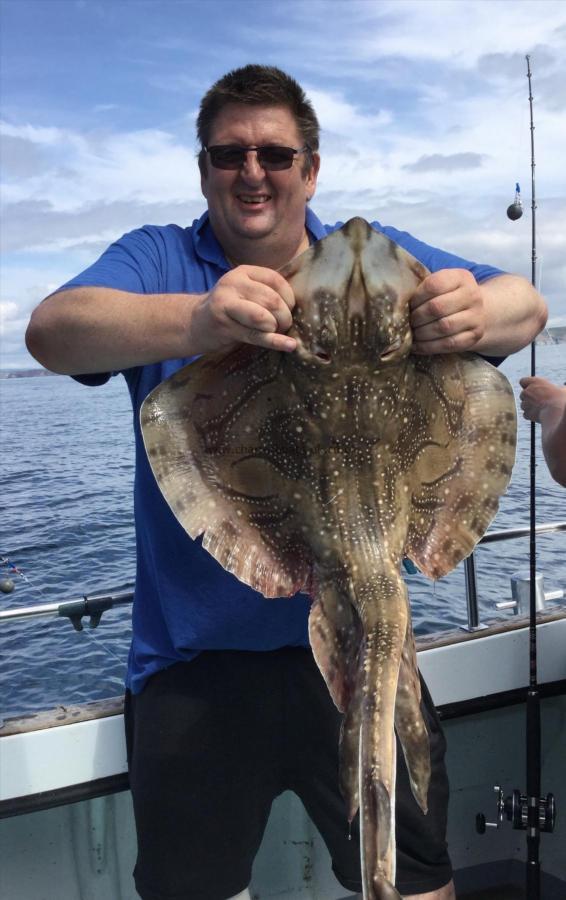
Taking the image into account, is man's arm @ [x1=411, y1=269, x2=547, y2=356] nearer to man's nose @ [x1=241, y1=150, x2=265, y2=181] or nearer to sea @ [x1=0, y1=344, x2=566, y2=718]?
man's nose @ [x1=241, y1=150, x2=265, y2=181]

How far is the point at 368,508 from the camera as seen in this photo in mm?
1860

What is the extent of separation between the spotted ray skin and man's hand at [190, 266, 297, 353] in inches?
1.8

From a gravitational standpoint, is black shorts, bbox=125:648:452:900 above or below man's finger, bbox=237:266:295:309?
below

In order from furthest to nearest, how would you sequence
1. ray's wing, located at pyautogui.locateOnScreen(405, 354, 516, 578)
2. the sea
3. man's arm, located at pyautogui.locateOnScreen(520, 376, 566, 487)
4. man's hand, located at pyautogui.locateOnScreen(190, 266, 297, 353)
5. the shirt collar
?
1. the sea
2. man's arm, located at pyautogui.locateOnScreen(520, 376, 566, 487)
3. the shirt collar
4. ray's wing, located at pyautogui.locateOnScreen(405, 354, 516, 578)
5. man's hand, located at pyautogui.locateOnScreen(190, 266, 297, 353)

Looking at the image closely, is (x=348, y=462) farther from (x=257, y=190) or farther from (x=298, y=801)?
(x=298, y=801)

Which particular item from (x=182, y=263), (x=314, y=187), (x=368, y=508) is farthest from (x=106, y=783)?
(x=314, y=187)

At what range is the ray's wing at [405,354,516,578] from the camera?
76.1 inches

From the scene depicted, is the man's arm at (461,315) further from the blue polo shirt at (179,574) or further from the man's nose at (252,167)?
the man's nose at (252,167)

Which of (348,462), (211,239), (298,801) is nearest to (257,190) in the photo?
(211,239)

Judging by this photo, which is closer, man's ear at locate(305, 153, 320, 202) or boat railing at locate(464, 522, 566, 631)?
man's ear at locate(305, 153, 320, 202)

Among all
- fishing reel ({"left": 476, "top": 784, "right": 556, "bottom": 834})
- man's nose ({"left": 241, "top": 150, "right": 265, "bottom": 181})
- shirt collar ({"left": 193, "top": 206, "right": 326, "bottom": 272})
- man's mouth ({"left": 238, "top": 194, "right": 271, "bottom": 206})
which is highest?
man's nose ({"left": 241, "top": 150, "right": 265, "bottom": 181})

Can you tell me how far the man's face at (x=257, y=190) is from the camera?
2.26 metres

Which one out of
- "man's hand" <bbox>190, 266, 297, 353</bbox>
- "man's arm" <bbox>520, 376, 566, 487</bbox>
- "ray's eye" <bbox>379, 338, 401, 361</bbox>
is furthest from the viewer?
"man's arm" <bbox>520, 376, 566, 487</bbox>

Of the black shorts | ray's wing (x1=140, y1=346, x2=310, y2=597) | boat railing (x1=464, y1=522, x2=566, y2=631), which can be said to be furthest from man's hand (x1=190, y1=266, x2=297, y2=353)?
boat railing (x1=464, y1=522, x2=566, y2=631)
